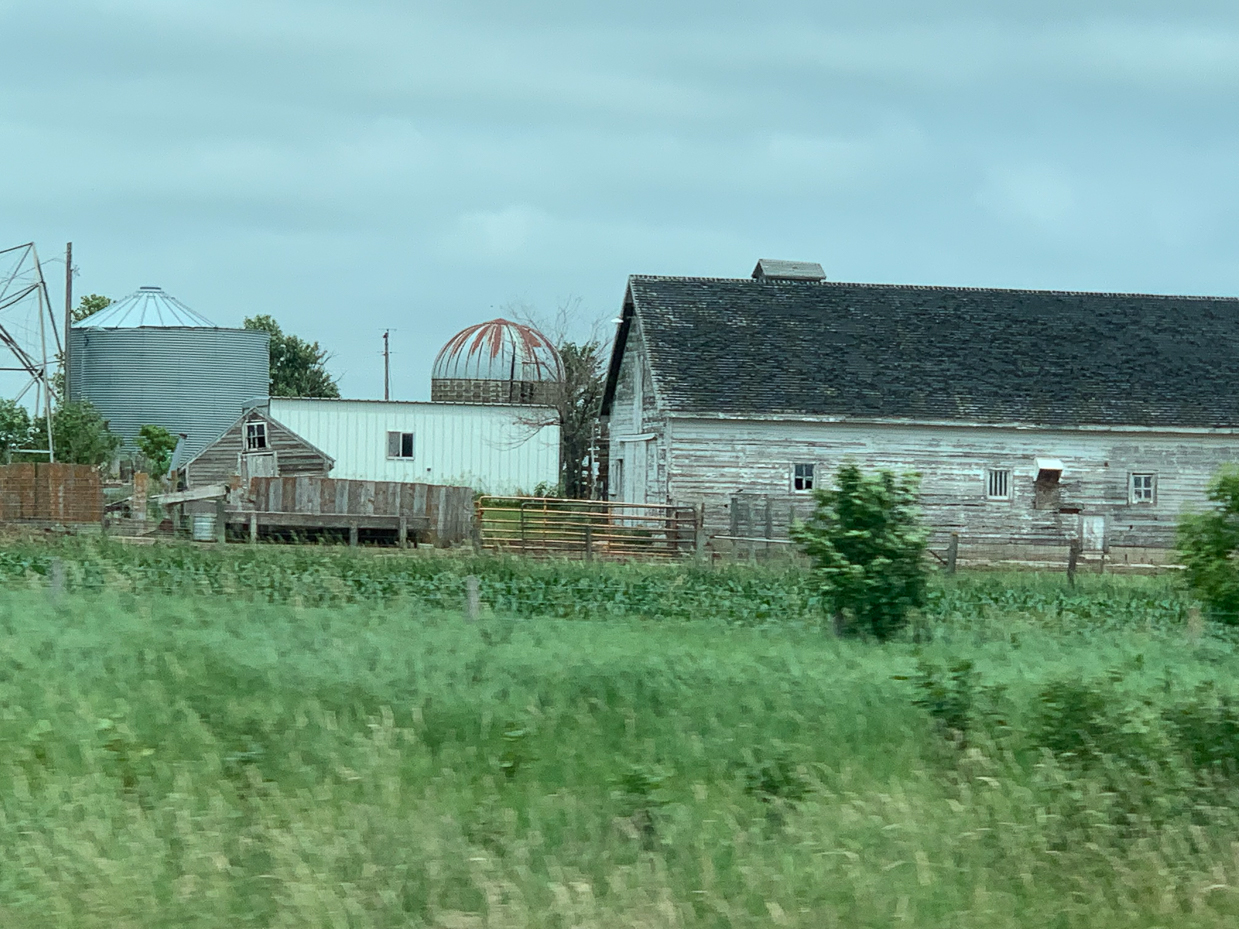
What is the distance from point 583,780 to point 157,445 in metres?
51.6

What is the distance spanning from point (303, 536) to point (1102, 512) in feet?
62.5

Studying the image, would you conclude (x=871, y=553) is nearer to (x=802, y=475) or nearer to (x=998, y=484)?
(x=802, y=475)

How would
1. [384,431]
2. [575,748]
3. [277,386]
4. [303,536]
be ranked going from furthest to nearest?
[277,386] < [384,431] < [303,536] < [575,748]

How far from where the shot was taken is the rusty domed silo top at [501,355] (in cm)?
5453

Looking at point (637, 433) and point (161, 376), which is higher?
point (161, 376)

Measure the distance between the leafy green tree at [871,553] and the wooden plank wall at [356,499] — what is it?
59.7 ft

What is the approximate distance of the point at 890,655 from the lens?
41.6 feet

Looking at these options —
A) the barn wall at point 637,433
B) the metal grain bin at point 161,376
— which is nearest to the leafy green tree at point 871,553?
the barn wall at point 637,433

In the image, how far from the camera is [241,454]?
42906 mm

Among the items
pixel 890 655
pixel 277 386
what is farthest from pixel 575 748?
pixel 277 386

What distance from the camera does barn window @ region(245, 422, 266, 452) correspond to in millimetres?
42906

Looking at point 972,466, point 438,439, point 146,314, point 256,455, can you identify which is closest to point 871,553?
point 972,466

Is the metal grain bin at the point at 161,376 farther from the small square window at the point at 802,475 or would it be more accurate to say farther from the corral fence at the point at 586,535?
the small square window at the point at 802,475

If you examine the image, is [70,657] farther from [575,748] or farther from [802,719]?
[802,719]
